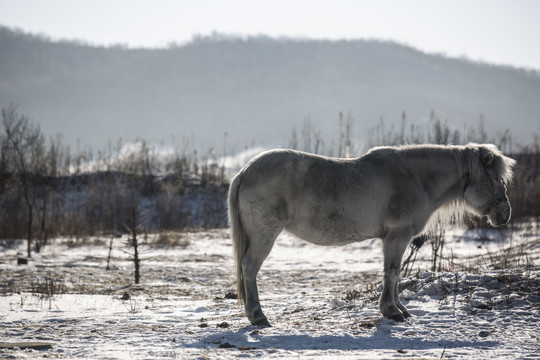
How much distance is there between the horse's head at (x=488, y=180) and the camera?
19.5ft

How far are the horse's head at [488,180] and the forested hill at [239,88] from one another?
59959 mm

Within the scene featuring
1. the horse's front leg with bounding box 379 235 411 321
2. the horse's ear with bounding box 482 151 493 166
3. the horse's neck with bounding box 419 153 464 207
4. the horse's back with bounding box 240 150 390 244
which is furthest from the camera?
the horse's ear with bounding box 482 151 493 166

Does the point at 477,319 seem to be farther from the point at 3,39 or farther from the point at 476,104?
the point at 3,39

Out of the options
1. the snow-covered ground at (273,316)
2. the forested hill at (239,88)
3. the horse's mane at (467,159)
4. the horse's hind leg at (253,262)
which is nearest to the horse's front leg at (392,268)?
the snow-covered ground at (273,316)

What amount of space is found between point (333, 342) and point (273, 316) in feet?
4.99

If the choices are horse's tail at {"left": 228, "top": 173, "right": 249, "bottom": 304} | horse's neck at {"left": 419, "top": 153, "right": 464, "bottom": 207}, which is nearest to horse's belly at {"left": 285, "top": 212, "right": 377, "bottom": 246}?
horse's tail at {"left": 228, "top": 173, "right": 249, "bottom": 304}

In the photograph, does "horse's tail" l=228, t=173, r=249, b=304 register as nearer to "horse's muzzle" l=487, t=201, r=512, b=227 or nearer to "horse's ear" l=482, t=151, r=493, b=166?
"horse's ear" l=482, t=151, r=493, b=166

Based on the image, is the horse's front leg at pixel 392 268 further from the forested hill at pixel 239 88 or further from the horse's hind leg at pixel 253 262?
the forested hill at pixel 239 88

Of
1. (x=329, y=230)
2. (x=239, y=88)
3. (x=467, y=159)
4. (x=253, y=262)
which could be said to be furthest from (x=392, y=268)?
(x=239, y=88)

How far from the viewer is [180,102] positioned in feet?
275

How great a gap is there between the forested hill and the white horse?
60028 mm

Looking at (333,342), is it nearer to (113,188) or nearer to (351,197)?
(351,197)

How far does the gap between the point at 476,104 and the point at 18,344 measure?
271 feet

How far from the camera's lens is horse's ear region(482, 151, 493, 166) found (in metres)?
5.89
